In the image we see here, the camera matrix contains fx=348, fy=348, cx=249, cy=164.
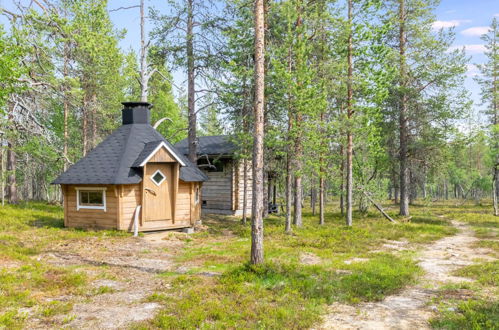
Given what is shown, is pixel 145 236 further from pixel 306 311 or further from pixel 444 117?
pixel 444 117

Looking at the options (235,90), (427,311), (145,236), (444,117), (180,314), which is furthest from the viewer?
(444,117)

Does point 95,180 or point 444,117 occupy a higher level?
point 444,117

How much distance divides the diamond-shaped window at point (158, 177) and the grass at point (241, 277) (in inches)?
115

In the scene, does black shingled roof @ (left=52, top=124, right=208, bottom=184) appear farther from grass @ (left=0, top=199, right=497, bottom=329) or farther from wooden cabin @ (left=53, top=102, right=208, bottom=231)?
grass @ (left=0, top=199, right=497, bottom=329)

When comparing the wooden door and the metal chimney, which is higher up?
the metal chimney

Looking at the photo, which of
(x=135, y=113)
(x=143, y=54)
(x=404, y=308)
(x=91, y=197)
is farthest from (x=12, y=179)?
(x=404, y=308)

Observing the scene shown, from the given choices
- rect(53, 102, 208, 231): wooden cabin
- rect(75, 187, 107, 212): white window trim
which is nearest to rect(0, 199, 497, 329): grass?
rect(53, 102, 208, 231): wooden cabin

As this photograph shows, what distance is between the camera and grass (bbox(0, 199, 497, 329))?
6723 mm

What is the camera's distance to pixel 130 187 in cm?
1592

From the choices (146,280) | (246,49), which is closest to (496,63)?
(246,49)

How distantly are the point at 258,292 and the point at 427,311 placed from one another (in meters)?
3.56

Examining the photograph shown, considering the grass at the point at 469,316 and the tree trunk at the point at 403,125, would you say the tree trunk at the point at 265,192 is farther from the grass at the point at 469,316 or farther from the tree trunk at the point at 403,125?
the grass at the point at 469,316

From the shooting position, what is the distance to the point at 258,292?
800 centimetres

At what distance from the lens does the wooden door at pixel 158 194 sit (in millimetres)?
16328
